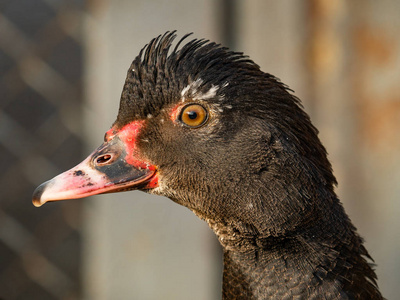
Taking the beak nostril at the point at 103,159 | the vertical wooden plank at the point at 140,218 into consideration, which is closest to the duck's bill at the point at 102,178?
the beak nostril at the point at 103,159

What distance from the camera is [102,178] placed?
175 cm

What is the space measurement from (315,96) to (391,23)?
55 centimetres

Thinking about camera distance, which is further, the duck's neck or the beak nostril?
the beak nostril

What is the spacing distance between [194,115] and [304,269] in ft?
1.78

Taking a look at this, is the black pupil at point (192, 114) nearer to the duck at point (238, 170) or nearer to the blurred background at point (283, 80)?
the duck at point (238, 170)

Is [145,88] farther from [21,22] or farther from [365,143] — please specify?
[21,22]

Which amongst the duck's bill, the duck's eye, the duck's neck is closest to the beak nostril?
the duck's bill

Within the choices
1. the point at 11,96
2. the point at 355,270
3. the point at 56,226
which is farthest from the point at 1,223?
the point at 355,270

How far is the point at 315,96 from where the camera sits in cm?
326

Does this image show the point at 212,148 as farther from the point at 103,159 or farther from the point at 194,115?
the point at 103,159

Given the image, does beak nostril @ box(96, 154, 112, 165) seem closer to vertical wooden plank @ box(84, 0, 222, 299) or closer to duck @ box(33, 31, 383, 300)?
duck @ box(33, 31, 383, 300)

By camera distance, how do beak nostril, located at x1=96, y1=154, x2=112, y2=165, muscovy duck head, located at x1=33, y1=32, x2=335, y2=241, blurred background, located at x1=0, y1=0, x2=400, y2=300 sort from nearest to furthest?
1. muscovy duck head, located at x1=33, y1=32, x2=335, y2=241
2. beak nostril, located at x1=96, y1=154, x2=112, y2=165
3. blurred background, located at x1=0, y1=0, x2=400, y2=300

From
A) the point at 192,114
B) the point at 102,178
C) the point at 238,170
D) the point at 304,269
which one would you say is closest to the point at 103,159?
the point at 102,178

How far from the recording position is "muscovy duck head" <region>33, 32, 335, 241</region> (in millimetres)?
1660
